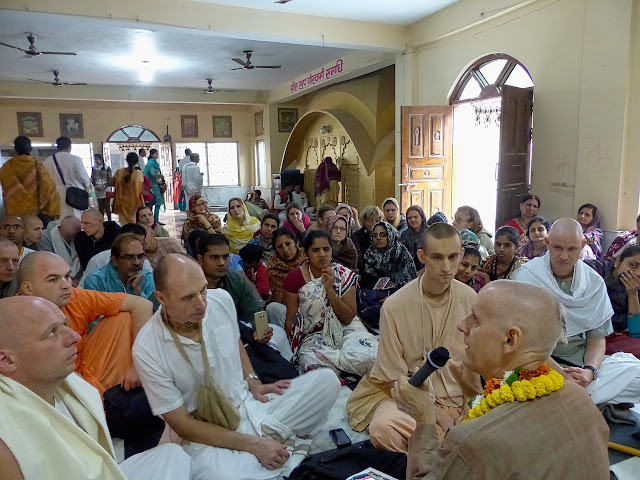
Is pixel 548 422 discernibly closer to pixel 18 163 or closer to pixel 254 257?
pixel 254 257

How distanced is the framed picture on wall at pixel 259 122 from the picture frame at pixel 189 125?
6.83 ft

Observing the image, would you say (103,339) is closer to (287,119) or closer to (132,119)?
(287,119)

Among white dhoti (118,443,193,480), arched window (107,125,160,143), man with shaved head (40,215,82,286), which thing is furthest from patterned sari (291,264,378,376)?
arched window (107,125,160,143)

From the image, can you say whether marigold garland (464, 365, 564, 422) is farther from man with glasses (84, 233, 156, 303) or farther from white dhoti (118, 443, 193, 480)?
man with glasses (84, 233, 156, 303)

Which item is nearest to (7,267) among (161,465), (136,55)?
(161,465)

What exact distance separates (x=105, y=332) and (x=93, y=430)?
1.34m

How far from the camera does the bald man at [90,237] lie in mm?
4562

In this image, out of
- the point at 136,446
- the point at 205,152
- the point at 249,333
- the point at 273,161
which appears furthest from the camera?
the point at 205,152

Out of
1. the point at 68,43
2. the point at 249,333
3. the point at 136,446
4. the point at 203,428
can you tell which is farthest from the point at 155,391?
the point at 68,43

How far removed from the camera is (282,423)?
2381 millimetres

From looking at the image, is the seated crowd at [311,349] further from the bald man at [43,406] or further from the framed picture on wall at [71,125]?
the framed picture on wall at [71,125]

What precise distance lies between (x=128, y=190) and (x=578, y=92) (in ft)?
23.8

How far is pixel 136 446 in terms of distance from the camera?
8.54 feet

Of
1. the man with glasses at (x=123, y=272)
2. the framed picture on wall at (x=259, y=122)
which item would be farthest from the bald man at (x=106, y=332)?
the framed picture on wall at (x=259, y=122)
